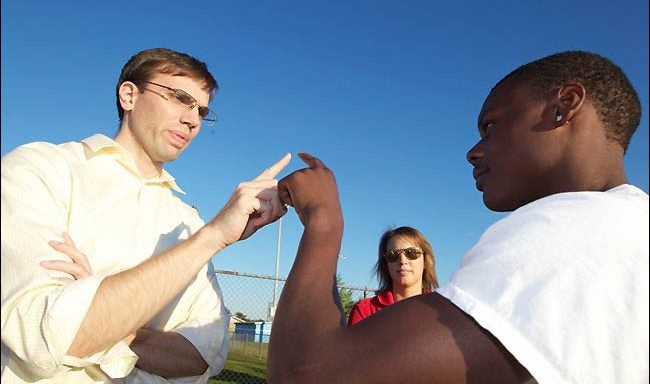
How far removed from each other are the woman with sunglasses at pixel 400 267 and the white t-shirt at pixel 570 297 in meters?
4.00

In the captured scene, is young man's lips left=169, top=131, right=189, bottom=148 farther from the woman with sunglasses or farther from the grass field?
the grass field

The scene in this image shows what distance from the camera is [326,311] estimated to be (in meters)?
1.45

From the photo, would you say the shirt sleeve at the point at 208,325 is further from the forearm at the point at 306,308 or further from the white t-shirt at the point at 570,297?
the white t-shirt at the point at 570,297

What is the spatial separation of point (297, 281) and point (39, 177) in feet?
3.77

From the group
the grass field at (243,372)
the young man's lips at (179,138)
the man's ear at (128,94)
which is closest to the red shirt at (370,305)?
the young man's lips at (179,138)

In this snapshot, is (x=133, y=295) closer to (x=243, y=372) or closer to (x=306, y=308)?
(x=306, y=308)

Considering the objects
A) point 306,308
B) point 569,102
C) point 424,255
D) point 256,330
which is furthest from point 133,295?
point 256,330

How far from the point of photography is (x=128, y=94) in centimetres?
281

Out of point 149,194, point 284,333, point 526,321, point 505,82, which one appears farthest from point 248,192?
point 526,321

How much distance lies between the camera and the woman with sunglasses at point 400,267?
5.38m

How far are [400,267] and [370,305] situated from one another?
0.48m

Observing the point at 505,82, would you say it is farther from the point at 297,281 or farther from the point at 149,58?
the point at 149,58

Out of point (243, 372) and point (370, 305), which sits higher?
point (243, 372)

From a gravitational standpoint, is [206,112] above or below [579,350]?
above
